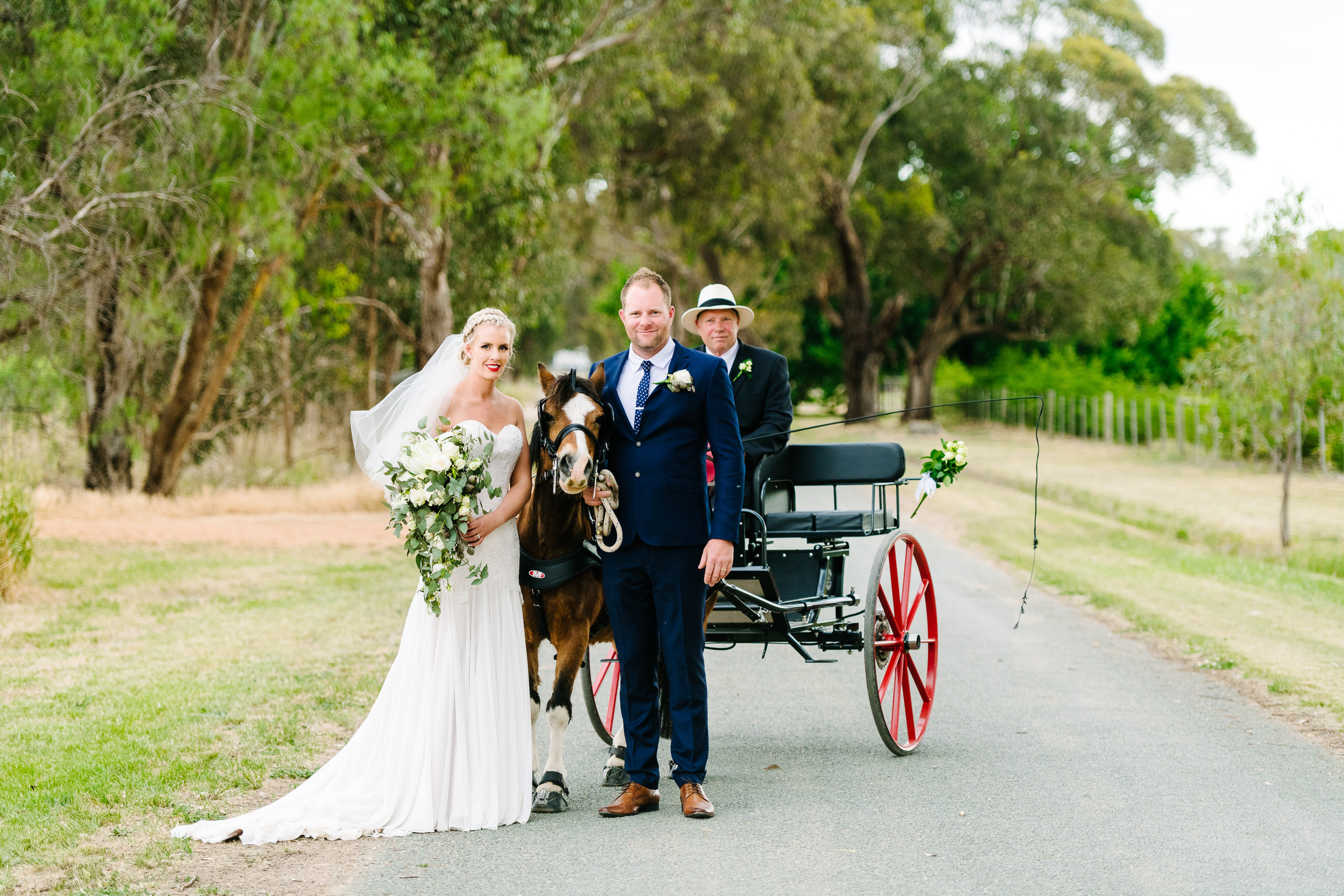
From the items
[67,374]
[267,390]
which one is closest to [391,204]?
[67,374]

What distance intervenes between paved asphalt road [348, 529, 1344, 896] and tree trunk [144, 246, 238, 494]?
14.0m

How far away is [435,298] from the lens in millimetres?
25656

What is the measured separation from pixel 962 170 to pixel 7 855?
43.6 metres

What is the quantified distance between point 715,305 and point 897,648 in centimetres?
225

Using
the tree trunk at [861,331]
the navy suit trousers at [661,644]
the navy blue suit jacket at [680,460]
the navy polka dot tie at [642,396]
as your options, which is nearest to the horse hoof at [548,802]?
the navy suit trousers at [661,644]

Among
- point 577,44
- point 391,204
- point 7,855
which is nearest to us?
point 7,855

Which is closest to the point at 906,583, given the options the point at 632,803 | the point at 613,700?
the point at 613,700

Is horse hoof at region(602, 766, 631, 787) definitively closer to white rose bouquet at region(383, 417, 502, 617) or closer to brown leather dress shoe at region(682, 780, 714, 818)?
brown leather dress shoe at region(682, 780, 714, 818)

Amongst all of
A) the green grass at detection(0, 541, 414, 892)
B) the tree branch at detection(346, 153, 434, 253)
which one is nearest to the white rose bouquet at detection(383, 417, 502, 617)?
the green grass at detection(0, 541, 414, 892)

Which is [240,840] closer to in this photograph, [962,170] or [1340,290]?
[1340,290]

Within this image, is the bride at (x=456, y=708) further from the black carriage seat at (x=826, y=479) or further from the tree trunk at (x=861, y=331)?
the tree trunk at (x=861, y=331)

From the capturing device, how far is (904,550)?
805cm

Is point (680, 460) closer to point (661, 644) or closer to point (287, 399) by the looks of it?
point (661, 644)

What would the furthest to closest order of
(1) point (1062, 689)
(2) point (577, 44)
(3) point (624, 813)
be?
1. (2) point (577, 44)
2. (1) point (1062, 689)
3. (3) point (624, 813)
